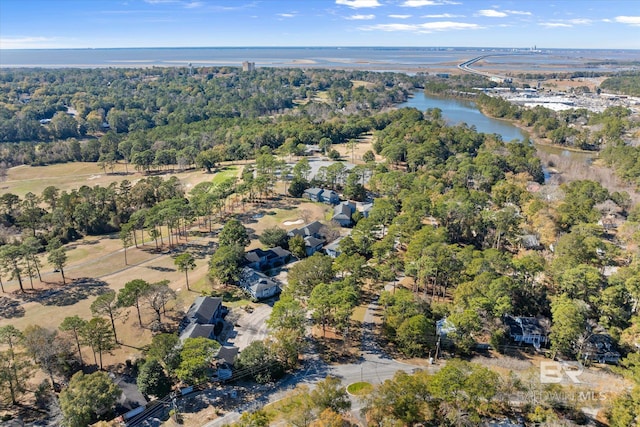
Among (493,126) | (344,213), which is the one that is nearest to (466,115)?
(493,126)

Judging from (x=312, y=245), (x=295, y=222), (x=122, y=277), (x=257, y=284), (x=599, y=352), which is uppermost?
(x=295, y=222)

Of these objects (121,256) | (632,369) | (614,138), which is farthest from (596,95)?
(121,256)

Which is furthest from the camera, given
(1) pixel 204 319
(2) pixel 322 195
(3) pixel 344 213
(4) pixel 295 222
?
(2) pixel 322 195

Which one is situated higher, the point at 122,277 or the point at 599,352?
the point at 122,277

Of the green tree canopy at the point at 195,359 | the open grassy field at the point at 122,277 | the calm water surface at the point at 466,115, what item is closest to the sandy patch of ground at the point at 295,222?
the open grassy field at the point at 122,277

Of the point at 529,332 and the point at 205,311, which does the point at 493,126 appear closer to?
the point at 529,332

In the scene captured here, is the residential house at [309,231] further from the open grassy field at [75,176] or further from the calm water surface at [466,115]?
the calm water surface at [466,115]
